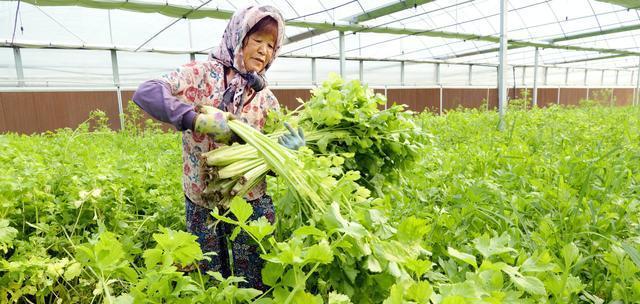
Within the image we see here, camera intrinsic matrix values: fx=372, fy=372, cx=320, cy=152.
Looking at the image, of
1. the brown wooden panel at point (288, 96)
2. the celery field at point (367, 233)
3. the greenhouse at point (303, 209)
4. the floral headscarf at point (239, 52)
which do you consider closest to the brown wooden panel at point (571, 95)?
the brown wooden panel at point (288, 96)

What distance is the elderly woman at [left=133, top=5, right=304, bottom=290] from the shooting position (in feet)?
4.40

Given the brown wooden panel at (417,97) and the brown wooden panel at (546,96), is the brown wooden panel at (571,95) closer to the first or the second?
the brown wooden panel at (546,96)


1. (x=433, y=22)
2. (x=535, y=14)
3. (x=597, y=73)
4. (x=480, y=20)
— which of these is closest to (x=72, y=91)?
(x=433, y=22)

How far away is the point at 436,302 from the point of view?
0.60m

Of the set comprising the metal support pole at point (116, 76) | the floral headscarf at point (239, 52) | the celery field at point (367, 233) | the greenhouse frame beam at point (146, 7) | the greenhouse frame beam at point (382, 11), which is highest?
the greenhouse frame beam at point (382, 11)

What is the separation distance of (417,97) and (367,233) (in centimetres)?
1544

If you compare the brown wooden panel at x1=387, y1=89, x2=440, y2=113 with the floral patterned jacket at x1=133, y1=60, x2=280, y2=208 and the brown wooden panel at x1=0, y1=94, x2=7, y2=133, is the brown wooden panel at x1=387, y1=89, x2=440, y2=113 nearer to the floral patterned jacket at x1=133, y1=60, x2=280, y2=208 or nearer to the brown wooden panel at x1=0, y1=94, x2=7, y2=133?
the brown wooden panel at x1=0, y1=94, x2=7, y2=133

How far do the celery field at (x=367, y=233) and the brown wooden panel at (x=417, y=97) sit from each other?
1246 centimetres

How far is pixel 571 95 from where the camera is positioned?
22.8 meters

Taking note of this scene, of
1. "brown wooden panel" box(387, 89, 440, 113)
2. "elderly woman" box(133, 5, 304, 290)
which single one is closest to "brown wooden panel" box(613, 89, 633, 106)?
"brown wooden panel" box(387, 89, 440, 113)

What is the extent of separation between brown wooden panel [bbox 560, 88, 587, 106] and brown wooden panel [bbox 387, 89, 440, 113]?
1104cm

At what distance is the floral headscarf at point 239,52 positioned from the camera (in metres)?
1.49

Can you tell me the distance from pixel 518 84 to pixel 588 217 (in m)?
23.7

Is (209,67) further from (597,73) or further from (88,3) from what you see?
(597,73)
